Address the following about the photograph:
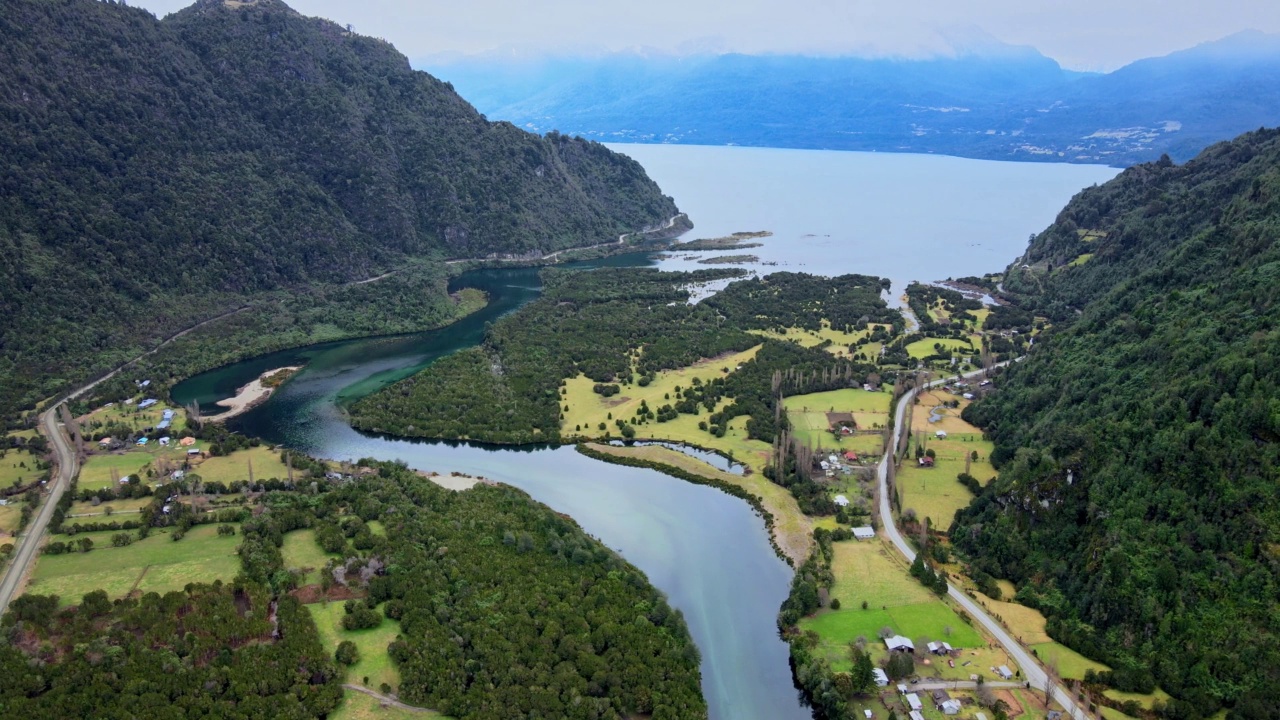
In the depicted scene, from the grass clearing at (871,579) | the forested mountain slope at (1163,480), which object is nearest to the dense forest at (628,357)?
the grass clearing at (871,579)

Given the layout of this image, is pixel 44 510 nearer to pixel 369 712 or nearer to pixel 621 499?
pixel 369 712

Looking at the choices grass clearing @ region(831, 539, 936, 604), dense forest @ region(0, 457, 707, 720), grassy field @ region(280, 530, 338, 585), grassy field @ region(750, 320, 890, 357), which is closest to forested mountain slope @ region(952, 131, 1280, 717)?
grass clearing @ region(831, 539, 936, 604)

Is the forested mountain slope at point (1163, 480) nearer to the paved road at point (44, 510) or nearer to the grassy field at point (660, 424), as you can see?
the grassy field at point (660, 424)

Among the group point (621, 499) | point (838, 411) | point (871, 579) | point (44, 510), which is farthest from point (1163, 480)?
point (44, 510)

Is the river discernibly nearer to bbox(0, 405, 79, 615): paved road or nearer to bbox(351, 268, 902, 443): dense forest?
bbox(351, 268, 902, 443): dense forest

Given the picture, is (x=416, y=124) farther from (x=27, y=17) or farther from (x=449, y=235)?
(x=27, y=17)

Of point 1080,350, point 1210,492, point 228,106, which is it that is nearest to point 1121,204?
point 1080,350
